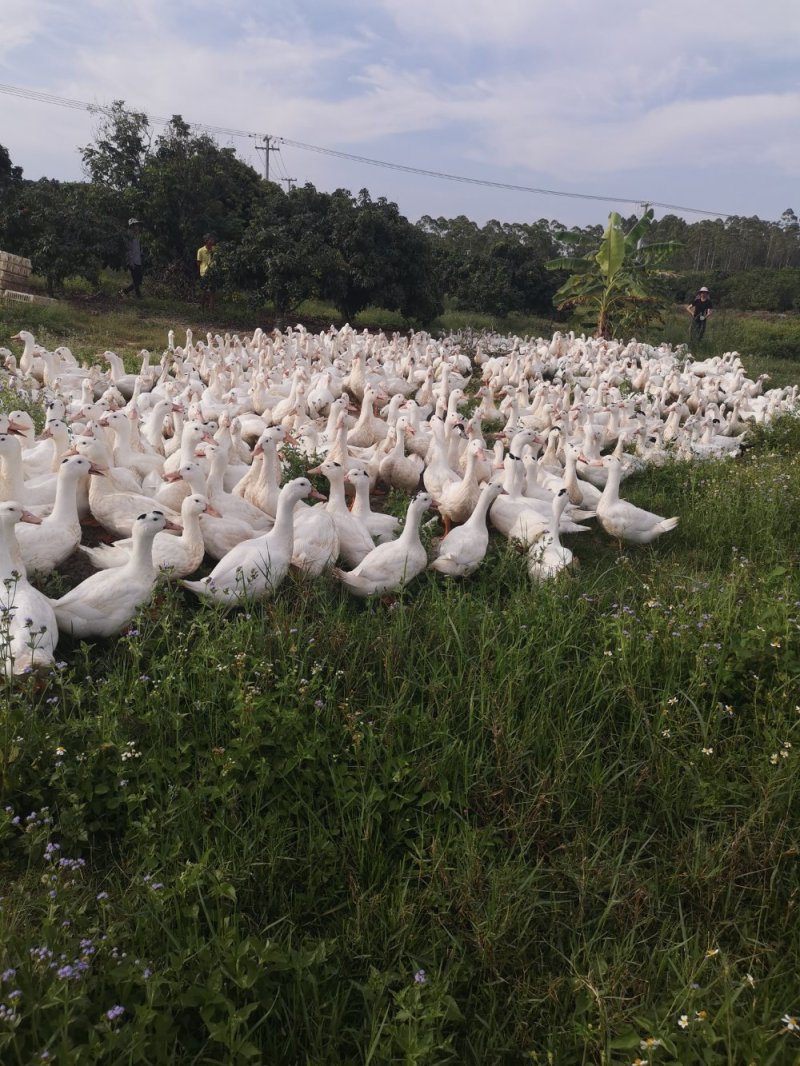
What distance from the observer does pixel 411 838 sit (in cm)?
319

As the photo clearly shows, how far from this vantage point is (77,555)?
5203mm

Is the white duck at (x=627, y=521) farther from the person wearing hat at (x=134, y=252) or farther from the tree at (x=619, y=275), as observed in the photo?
the person wearing hat at (x=134, y=252)

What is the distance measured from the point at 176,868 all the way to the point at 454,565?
9.79ft

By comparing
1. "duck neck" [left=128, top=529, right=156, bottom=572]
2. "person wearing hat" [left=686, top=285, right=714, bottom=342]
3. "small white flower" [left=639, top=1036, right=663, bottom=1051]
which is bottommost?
"small white flower" [left=639, top=1036, right=663, bottom=1051]

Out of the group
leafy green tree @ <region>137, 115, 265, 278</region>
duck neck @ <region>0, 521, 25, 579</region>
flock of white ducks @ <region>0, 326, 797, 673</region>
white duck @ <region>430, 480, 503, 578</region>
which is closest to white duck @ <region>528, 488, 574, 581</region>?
flock of white ducks @ <region>0, 326, 797, 673</region>

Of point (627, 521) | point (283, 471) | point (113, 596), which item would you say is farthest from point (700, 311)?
point (113, 596)

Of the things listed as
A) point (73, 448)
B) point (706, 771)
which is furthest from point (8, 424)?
point (706, 771)

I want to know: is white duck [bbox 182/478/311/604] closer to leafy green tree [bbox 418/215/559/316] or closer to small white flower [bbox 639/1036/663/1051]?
small white flower [bbox 639/1036/663/1051]

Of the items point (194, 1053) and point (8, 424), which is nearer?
point (194, 1053)

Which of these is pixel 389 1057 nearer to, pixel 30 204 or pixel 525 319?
pixel 30 204

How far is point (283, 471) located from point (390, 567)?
94.7 inches

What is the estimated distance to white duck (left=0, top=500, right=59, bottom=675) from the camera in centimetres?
334

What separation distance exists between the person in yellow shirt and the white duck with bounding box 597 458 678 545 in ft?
51.8

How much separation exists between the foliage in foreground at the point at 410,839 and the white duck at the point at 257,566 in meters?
0.24
